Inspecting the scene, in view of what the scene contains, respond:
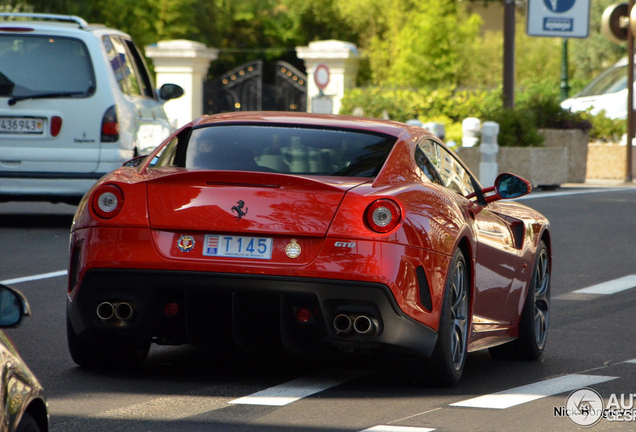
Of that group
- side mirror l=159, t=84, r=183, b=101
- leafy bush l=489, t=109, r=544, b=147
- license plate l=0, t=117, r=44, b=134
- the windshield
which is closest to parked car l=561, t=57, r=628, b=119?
the windshield

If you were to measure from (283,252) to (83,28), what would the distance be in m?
8.07

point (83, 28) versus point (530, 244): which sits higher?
point (83, 28)

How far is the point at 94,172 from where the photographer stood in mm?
12680

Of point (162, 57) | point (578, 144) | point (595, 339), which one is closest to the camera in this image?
point (595, 339)

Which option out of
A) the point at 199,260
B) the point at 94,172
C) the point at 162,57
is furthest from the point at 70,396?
the point at 162,57

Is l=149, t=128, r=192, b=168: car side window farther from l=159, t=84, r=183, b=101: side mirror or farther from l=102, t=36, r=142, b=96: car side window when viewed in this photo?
l=159, t=84, r=183, b=101: side mirror

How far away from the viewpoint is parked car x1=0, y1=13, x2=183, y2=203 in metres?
12.6

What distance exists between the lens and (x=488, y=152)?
21500 millimetres

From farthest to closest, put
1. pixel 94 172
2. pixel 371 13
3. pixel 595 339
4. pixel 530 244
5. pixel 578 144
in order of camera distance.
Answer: pixel 371 13 → pixel 578 144 → pixel 94 172 → pixel 595 339 → pixel 530 244

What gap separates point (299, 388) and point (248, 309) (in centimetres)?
53

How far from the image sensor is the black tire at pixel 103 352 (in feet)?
20.8

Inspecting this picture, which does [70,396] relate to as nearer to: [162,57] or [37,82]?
[37,82]

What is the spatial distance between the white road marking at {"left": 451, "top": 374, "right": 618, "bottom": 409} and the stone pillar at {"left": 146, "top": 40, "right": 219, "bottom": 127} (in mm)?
29481

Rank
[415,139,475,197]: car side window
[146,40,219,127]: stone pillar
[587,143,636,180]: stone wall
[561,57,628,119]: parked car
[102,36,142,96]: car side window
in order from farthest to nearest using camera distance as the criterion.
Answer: [146,40,219,127]: stone pillar, [561,57,628,119]: parked car, [587,143,636,180]: stone wall, [102,36,142,96]: car side window, [415,139,475,197]: car side window
